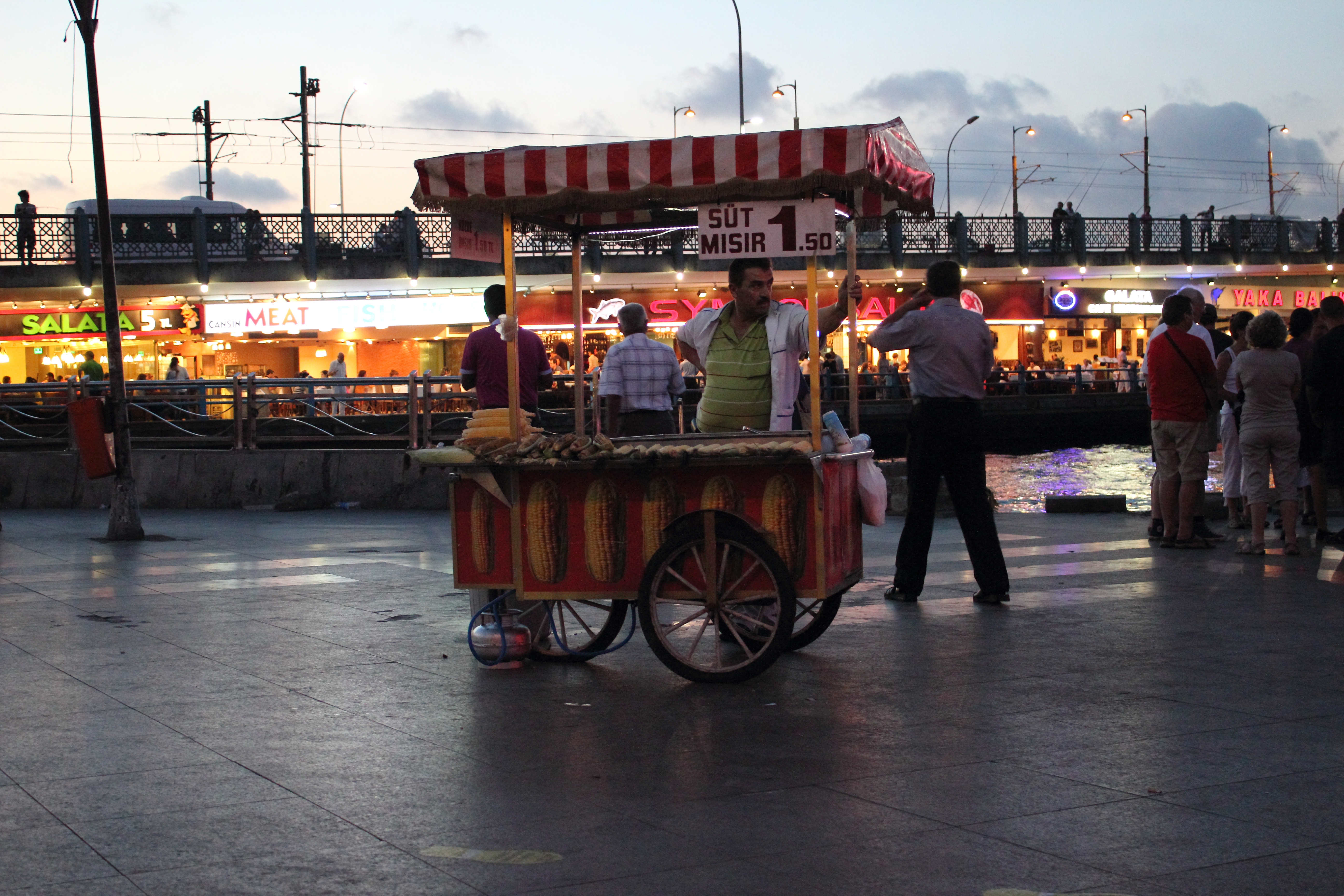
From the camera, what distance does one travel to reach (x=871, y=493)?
6.88 m

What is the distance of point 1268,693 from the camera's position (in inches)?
225

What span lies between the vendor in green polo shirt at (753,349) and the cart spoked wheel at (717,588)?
0.96 meters

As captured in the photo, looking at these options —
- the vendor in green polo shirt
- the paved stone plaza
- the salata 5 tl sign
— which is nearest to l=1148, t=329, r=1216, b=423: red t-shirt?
the paved stone plaza

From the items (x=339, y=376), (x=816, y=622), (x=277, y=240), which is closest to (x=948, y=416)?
(x=816, y=622)

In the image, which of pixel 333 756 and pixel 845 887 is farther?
pixel 333 756

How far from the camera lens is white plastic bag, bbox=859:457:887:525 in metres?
6.84

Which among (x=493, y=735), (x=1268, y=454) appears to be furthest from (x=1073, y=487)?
(x=493, y=735)

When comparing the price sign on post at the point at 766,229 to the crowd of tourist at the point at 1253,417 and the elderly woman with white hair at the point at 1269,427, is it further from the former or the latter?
the elderly woman with white hair at the point at 1269,427

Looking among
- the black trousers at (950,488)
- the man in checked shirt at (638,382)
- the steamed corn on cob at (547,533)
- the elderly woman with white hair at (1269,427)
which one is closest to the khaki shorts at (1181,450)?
the elderly woman with white hair at (1269,427)

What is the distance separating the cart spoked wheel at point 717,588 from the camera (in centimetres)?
610

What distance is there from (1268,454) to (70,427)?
16256 mm

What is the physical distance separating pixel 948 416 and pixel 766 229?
247cm

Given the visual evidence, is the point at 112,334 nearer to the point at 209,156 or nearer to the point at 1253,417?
the point at 1253,417

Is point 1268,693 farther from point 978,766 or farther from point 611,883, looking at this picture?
point 611,883
